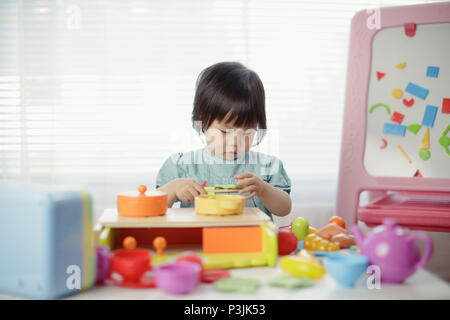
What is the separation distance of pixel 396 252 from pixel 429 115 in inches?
46.0

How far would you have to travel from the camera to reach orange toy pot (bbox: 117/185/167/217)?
83 centimetres

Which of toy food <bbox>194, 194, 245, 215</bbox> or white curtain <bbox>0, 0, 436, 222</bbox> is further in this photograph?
white curtain <bbox>0, 0, 436, 222</bbox>

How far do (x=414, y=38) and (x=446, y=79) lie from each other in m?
0.20

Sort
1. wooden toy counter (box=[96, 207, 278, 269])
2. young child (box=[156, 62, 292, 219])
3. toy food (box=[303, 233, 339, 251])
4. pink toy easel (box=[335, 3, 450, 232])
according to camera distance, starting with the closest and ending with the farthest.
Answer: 1. wooden toy counter (box=[96, 207, 278, 269])
2. toy food (box=[303, 233, 339, 251])
3. young child (box=[156, 62, 292, 219])
4. pink toy easel (box=[335, 3, 450, 232])

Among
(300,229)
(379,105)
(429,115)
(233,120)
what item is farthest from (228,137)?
(429,115)

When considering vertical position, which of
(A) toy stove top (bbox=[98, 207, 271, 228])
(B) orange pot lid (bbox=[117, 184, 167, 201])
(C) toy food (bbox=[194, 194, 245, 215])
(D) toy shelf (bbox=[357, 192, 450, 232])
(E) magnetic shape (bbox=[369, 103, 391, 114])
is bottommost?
(D) toy shelf (bbox=[357, 192, 450, 232])

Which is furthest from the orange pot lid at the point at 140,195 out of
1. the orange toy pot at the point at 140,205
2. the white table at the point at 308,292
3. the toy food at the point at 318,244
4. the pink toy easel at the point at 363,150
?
the pink toy easel at the point at 363,150

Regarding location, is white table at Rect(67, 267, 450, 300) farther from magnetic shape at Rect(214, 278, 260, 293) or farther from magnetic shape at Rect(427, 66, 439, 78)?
magnetic shape at Rect(427, 66, 439, 78)

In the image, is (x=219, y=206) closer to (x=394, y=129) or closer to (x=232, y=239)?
(x=232, y=239)

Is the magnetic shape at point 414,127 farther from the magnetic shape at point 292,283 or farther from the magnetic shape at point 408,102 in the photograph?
the magnetic shape at point 292,283

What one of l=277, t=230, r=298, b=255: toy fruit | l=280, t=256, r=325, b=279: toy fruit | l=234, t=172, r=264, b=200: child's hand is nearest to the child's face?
l=234, t=172, r=264, b=200: child's hand

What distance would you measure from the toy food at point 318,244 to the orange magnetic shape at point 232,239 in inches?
5.6

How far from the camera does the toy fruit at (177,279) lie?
0.63 meters

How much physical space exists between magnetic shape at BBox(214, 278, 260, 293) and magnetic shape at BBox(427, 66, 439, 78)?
1337mm
